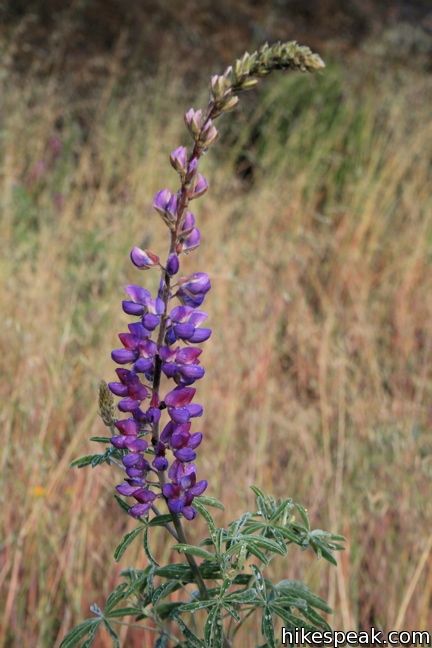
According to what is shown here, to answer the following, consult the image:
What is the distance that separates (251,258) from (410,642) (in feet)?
6.22

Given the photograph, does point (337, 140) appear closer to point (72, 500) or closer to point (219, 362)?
point (219, 362)

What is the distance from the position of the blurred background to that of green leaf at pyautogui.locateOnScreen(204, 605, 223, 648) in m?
0.76

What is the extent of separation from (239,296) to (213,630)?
2.31 metres

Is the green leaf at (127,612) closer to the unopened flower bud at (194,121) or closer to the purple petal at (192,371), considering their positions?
the purple petal at (192,371)

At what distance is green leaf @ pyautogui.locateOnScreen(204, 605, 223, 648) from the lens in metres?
1.13

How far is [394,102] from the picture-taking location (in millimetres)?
5211

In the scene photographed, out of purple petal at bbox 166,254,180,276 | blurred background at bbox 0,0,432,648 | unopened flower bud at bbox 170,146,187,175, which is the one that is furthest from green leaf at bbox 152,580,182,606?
blurred background at bbox 0,0,432,648

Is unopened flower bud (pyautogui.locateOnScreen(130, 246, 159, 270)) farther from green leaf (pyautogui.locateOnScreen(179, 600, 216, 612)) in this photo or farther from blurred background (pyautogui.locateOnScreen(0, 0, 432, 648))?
blurred background (pyautogui.locateOnScreen(0, 0, 432, 648))

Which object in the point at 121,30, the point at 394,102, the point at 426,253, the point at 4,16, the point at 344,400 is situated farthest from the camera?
the point at 121,30

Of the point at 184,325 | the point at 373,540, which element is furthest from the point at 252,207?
the point at 184,325

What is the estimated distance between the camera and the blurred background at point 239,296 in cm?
210

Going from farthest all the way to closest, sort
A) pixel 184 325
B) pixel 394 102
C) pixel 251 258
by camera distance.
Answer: pixel 394 102 < pixel 251 258 < pixel 184 325

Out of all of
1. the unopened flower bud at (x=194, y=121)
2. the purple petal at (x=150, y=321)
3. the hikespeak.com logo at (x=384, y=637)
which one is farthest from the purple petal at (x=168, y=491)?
the hikespeak.com logo at (x=384, y=637)

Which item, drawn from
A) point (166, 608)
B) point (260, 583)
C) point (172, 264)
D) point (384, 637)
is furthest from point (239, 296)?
point (172, 264)
